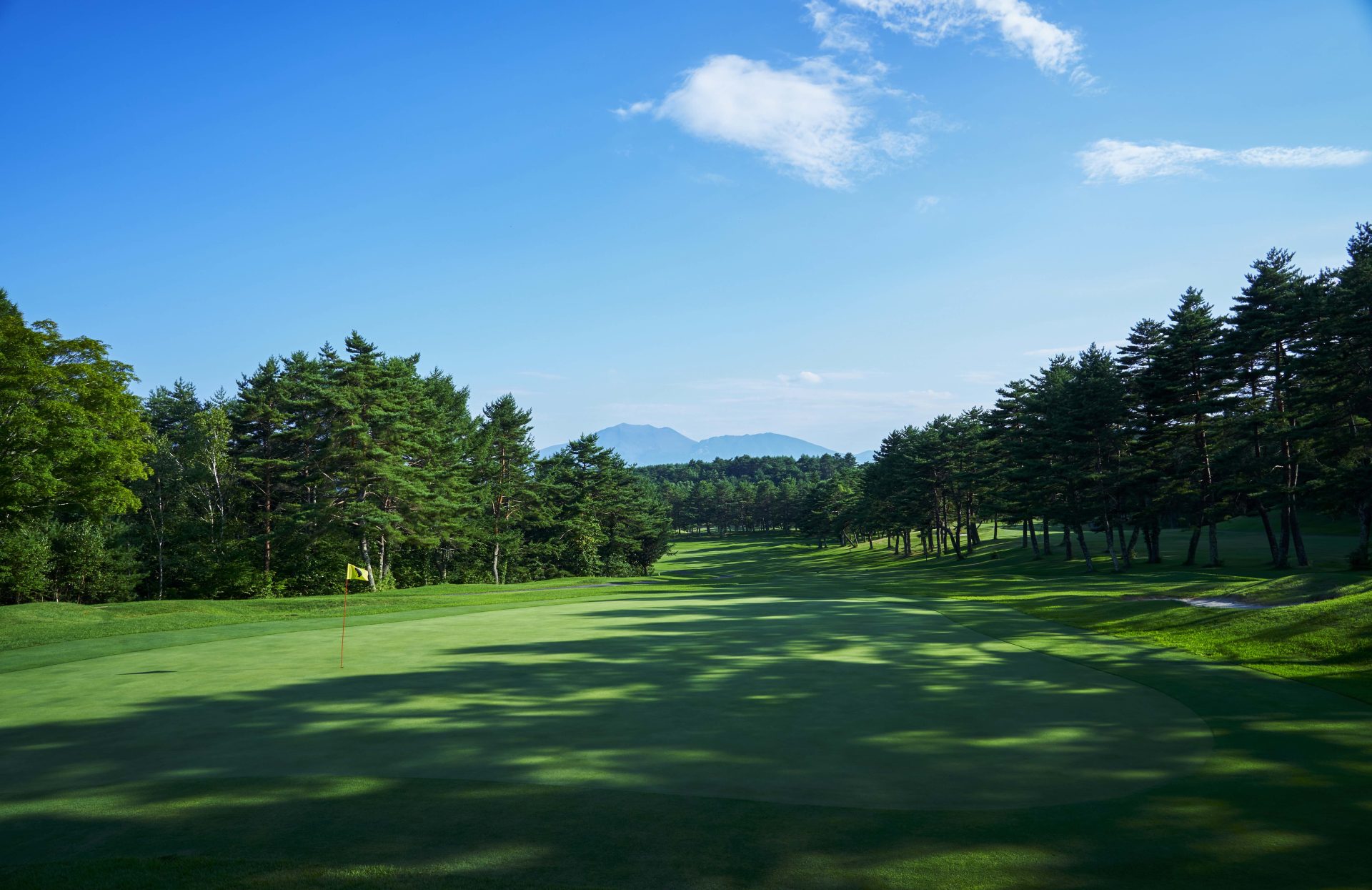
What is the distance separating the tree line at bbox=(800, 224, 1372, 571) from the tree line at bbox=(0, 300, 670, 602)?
3972cm

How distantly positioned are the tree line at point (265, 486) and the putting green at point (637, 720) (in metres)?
24.5

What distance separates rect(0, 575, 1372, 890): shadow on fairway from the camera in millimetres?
5391

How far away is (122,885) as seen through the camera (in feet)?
17.1

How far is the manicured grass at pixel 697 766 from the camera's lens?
5.40 m

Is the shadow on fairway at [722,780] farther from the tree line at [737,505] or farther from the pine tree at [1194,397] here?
the tree line at [737,505]

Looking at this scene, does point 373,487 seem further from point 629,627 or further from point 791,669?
point 791,669

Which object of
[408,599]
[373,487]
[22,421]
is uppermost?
[22,421]

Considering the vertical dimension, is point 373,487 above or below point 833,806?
above

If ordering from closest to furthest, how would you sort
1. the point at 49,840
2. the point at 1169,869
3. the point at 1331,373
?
1. the point at 1169,869
2. the point at 49,840
3. the point at 1331,373

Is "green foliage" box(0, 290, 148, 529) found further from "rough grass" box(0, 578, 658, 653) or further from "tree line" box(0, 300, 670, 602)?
"rough grass" box(0, 578, 658, 653)

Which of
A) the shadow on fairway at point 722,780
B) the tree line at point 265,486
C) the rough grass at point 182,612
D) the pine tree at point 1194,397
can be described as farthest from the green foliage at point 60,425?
the pine tree at point 1194,397

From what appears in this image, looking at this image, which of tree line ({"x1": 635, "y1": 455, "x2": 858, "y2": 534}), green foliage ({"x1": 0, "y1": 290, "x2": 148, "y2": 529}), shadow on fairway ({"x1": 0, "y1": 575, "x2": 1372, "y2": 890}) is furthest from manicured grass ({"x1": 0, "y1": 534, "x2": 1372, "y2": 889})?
tree line ({"x1": 635, "y1": 455, "x2": 858, "y2": 534})

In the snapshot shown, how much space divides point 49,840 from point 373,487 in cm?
4317

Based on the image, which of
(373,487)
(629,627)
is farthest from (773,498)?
(629,627)
